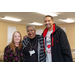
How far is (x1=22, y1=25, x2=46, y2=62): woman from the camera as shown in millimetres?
1300

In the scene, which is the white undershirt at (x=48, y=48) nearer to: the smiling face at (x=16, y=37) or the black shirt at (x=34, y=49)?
the black shirt at (x=34, y=49)

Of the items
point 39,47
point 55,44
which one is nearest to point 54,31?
point 55,44

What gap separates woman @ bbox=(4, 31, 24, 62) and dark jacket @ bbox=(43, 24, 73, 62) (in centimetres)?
43

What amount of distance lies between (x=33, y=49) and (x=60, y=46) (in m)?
0.34

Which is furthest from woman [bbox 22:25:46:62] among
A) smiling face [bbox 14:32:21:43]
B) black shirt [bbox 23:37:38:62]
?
smiling face [bbox 14:32:21:43]

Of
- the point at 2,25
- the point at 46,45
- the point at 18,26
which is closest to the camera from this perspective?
the point at 46,45

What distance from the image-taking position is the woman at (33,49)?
4.26 ft

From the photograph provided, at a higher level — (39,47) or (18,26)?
(18,26)

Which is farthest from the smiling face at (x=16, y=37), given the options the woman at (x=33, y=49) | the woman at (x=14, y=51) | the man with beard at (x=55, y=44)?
the man with beard at (x=55, y=44)

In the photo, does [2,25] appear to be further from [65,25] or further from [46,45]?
[46,45]

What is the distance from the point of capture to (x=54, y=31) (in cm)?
Answer: 128

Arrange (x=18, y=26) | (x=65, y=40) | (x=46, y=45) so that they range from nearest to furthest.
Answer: (x=65, y=40)
(x=46, y=45)
(x=18, y=26)

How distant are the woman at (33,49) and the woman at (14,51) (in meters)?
0.07

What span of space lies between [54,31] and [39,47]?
0.28 m
